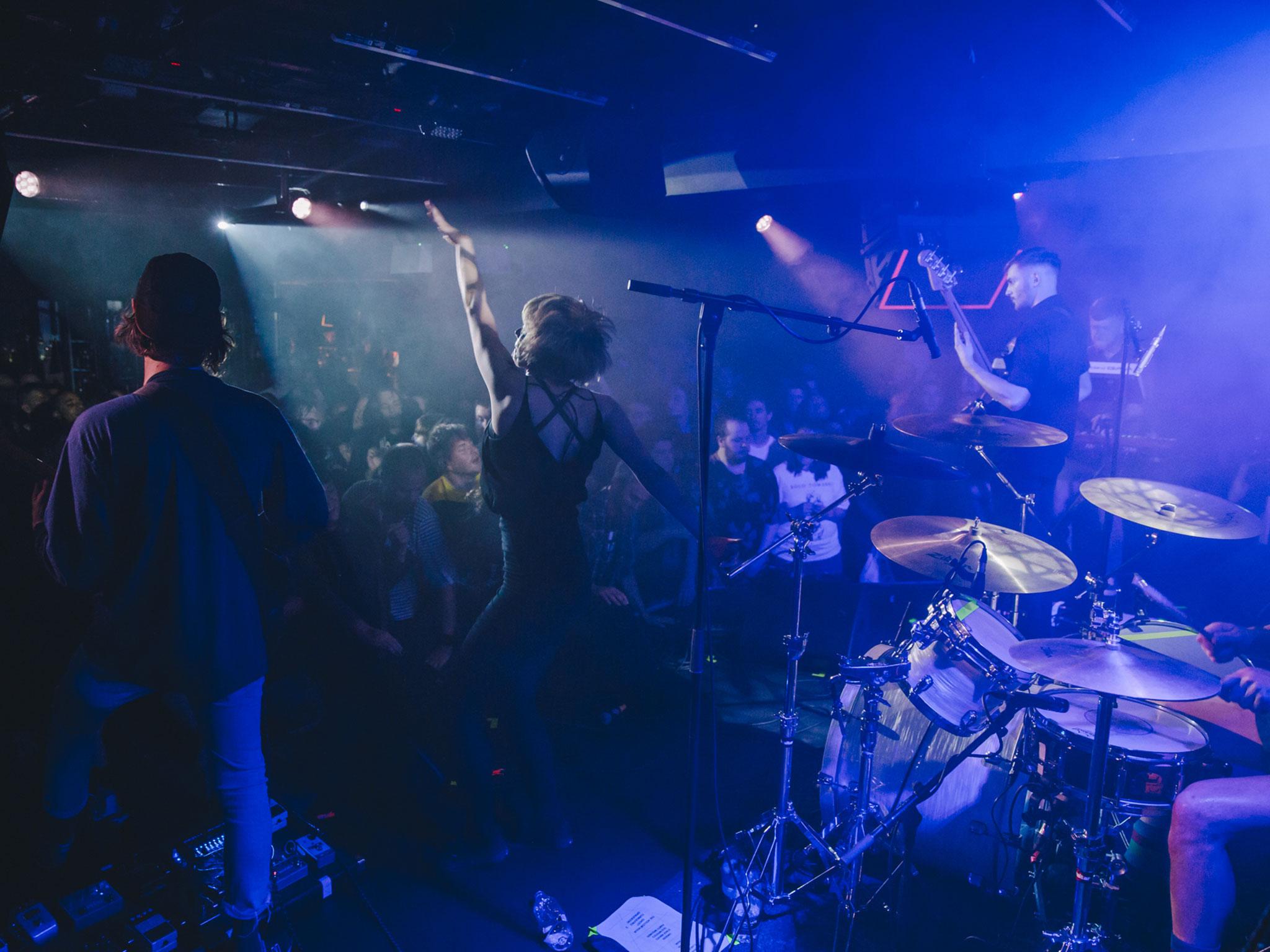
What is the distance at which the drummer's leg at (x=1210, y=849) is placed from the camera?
82.1 inches

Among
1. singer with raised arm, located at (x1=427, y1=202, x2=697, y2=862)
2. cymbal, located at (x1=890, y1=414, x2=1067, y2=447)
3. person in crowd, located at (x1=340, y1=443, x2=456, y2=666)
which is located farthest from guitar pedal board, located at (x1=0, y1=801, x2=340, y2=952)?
cymbal, located at (x1=890, y1=414, x2=1067, y2=447)

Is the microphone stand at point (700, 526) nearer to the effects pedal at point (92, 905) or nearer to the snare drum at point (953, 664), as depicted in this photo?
the snare drum at point (953, 664)

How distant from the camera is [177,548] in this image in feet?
6.04

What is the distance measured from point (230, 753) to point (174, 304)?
1212 millimetres

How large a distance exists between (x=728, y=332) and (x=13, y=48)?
6.06 meters

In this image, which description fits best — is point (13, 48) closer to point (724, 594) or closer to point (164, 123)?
point (164, 123)

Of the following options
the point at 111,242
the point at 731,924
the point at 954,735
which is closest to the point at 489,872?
the point at 731,924

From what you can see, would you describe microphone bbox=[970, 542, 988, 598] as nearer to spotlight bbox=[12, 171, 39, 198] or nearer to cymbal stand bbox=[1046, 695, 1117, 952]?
cymbal stand bbox=[1046, 695, 1117, 952]

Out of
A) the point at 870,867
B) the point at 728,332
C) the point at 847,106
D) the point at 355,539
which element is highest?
the point at 847,106

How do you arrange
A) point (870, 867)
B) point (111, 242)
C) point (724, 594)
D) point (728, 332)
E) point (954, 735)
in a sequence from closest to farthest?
point (954, 735)
point (870, 867)
point (724, 594)
point (728, 332)
point (111, 242)

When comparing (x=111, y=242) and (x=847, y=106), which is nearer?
(x=847, y=106)

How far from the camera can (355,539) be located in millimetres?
3404

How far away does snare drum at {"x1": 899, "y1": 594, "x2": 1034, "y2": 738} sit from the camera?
8.12 feet

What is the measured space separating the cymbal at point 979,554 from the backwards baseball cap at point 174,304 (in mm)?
2225
